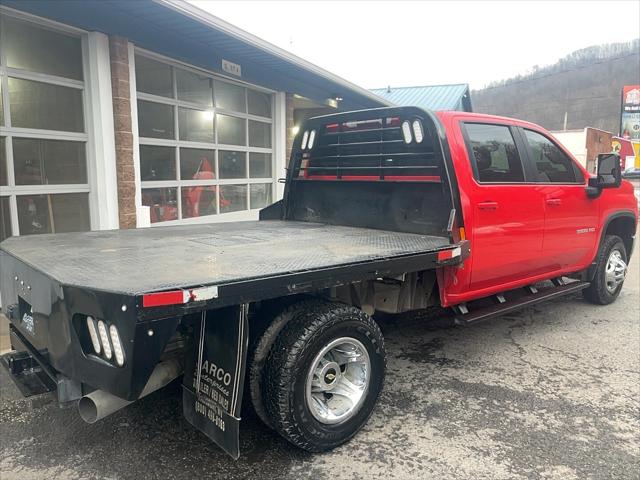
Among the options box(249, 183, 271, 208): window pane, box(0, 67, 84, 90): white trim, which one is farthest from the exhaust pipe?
box(249, 183, 271, 208): window pane

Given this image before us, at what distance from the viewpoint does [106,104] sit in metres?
6.50

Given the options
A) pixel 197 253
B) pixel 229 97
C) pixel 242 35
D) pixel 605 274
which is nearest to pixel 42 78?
pixel 242 35

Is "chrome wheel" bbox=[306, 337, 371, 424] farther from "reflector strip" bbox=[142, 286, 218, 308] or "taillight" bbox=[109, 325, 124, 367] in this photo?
"taillight" bbox=[109, 325, 124, 367]

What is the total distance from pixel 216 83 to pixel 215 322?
7265 mm

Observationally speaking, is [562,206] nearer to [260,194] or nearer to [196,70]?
[196,70]

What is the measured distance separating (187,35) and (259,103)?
315cm

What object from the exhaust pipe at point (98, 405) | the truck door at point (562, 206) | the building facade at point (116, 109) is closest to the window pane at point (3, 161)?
the building facade at point (116, 109)

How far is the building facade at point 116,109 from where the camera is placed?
5.87 meters

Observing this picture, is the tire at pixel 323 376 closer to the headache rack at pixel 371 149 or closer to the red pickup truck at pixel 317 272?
the red pickup truck at pixel 317 272

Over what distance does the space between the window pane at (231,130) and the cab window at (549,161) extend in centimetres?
582

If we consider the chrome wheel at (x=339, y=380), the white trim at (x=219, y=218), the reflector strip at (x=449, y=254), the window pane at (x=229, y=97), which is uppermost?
the window pane at (x=229, y=97)

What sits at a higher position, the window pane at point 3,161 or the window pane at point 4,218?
the window pane at point 3,161

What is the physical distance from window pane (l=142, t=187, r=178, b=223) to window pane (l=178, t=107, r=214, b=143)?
949mm

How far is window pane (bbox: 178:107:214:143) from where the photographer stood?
27.5ft
